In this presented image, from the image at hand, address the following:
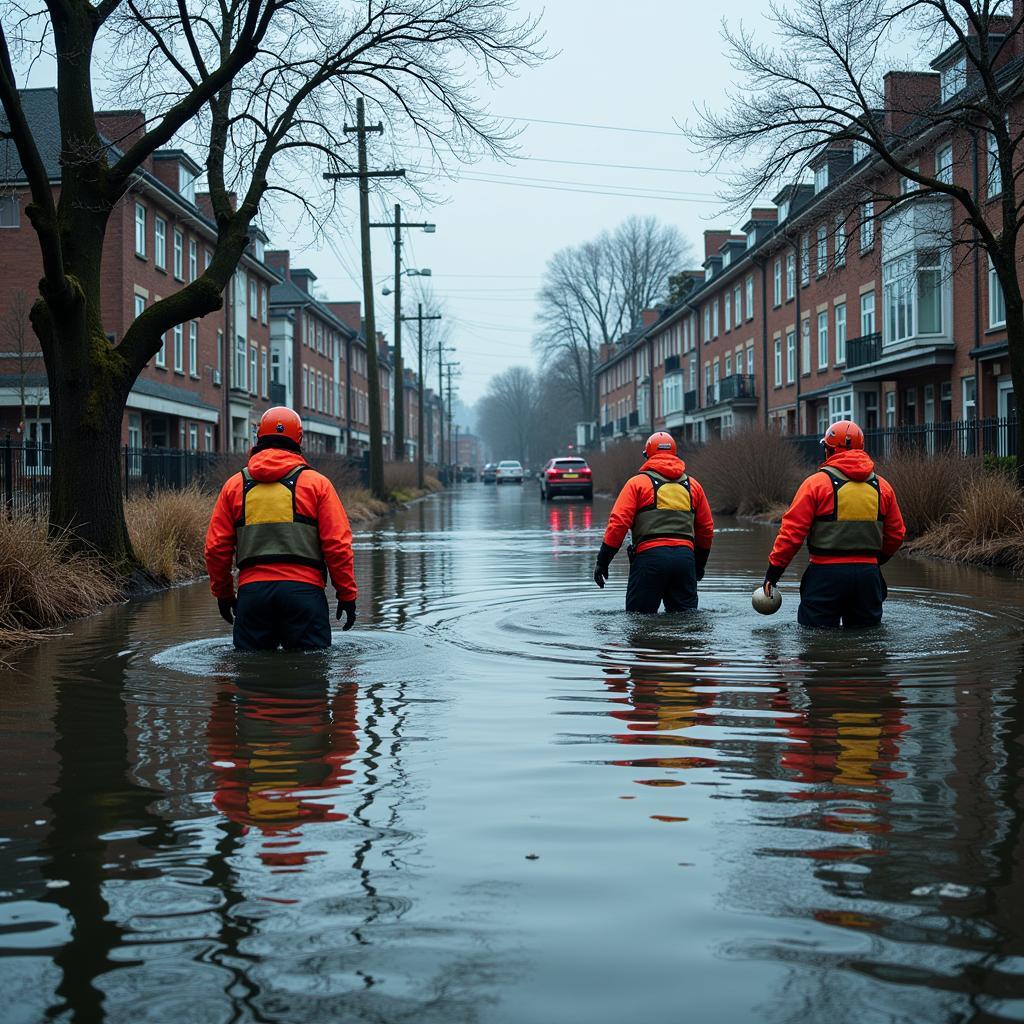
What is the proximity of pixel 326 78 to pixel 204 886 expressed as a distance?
13847mm

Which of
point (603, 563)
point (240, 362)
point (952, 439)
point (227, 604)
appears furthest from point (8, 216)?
point (227, 604)

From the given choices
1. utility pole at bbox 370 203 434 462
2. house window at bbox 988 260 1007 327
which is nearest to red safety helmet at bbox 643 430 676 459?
house window at bbox 988 260 1007 327

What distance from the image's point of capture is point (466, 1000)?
3.11 meters

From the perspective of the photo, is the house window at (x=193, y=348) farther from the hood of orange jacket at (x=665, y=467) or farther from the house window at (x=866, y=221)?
the hood of orange jacket at (x=665, y=467)

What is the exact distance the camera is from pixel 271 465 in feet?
27.8

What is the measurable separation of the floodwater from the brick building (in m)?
13.8

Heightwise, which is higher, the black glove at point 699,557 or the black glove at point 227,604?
the black glove at point 699,557

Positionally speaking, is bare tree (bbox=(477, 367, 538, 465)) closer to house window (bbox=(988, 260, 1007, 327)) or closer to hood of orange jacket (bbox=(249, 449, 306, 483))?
house window (bbox=(988, 260, 1007, 327))

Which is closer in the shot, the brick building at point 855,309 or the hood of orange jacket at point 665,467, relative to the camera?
the hood of orange jacket at point 665,467

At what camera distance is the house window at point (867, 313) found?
3819cm

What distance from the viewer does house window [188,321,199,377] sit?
43.1 m

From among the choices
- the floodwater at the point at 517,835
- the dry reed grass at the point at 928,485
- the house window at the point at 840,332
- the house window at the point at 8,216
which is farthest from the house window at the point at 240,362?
the floodwater at the point at 517,835

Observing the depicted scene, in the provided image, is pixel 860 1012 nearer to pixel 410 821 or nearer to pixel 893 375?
pixel 410 821

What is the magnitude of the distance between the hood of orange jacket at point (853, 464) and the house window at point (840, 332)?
31.6 meters
